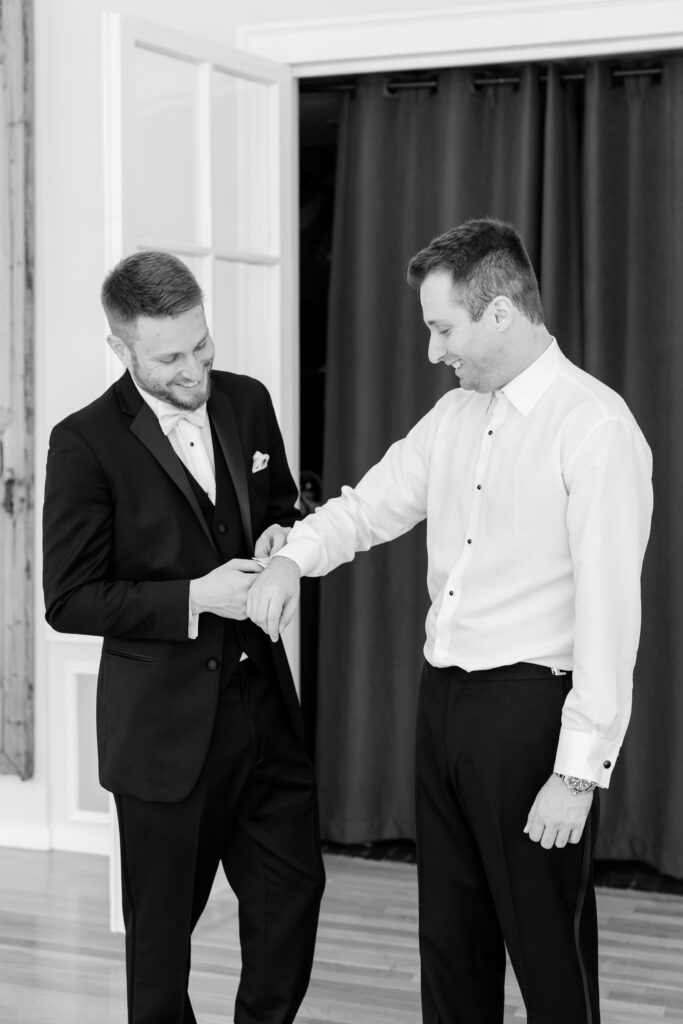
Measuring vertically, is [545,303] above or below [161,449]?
above

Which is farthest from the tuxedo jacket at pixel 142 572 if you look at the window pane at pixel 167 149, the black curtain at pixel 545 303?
the black curtain at pixel 545 303

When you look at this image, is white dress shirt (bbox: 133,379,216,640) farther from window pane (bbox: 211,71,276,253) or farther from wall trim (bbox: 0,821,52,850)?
wall trim (bbox: 0,821,52,850)

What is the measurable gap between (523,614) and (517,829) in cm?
35

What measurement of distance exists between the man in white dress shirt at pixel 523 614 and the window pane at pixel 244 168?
158 cm

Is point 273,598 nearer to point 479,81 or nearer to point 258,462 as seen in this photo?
point 258,462

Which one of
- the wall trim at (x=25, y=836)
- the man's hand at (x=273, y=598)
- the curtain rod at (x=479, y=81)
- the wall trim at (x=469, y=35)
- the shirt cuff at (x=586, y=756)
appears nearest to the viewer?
the shirt cuff at (x=586, y=756)

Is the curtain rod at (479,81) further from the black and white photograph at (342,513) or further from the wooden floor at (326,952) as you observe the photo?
the wooden floor at (326,952)

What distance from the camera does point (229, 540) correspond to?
7.75 ft

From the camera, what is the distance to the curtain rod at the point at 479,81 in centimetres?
387

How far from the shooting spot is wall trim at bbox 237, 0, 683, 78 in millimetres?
3412

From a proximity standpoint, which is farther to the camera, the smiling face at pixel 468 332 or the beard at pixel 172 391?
the beard at pixel 172 391

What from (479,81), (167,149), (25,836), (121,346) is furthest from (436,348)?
(25,836)

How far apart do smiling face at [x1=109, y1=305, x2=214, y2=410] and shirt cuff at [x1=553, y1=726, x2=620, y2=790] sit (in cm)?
89

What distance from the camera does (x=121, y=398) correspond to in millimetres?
2318
